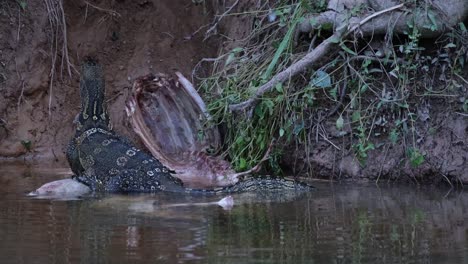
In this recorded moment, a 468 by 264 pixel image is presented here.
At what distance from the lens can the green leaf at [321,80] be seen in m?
8.51

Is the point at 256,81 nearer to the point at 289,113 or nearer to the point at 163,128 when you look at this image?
the point at 289,113

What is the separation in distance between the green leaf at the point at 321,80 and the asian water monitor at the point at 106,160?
3.46 feet

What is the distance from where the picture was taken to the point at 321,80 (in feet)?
27.9

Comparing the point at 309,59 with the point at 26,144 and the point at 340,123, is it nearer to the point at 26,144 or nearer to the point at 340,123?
the point at 340,123

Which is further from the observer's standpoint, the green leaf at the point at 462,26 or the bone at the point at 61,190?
the green leaf at the point at 462,26

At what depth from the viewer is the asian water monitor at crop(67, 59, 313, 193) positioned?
8086mm

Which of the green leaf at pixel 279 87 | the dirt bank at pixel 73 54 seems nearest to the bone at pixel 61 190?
the green leaf at pixel 279 87

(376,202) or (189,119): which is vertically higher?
(189,119)

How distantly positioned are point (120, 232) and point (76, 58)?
530 centimetres

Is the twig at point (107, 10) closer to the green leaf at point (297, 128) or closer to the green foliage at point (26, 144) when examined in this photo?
the green foliage at point (26, 144)

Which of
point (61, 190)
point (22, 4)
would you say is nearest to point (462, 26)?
point (61, 190)

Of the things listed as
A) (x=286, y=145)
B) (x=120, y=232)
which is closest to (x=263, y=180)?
(x=286, y=145)

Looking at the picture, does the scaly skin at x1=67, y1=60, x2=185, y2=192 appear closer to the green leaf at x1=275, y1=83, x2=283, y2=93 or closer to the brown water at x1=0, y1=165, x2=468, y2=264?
the brown water at x1=0, y1=165, x2=468, y2=264

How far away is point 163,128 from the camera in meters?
9.73
